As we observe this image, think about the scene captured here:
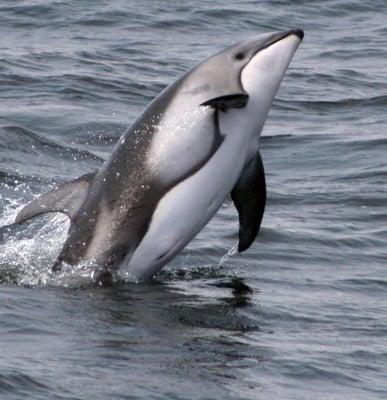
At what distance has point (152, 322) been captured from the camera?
9.70m

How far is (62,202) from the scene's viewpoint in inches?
428

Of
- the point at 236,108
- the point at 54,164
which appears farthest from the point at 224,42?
the point at 236,108

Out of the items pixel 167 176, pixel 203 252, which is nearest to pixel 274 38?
pixel 167 176

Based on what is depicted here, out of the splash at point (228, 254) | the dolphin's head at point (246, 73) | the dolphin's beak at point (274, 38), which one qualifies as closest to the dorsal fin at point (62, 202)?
the dolphin's head at point (246, 73)

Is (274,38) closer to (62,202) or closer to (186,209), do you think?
(186,209)

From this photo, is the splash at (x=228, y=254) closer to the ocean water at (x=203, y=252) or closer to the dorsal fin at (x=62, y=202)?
the ocean water at (x=203, y=252)

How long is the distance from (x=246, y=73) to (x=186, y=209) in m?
1.10

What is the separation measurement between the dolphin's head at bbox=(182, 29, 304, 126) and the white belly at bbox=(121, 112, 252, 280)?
11.5 inches

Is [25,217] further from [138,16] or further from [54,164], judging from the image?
[138,16]

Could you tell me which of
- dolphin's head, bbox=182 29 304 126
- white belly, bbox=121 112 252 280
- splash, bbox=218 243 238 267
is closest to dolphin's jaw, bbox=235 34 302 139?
dolphin's head, bbox=182 29 304 126

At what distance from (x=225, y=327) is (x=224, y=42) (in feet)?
46.5

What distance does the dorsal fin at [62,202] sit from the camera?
10.8 meters

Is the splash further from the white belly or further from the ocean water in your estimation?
the white belly

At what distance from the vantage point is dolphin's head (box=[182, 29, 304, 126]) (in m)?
10.8
